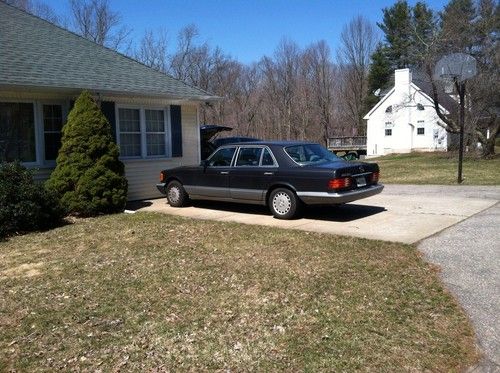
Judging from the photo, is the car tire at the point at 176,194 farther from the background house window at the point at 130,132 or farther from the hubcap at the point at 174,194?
the background house window at the point at 130,132

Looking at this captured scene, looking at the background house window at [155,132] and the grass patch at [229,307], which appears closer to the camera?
the grass patch at [229,307]

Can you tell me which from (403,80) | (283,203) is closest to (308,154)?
(283,203)

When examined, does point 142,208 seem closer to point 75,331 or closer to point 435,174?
point 75,331

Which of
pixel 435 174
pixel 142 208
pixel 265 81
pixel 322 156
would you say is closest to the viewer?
pixel 322 156

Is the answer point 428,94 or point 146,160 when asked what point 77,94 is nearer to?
point 146,160

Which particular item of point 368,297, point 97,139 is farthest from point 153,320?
point 97,139

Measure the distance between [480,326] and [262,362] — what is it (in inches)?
84.6

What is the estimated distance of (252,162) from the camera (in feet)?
33.8

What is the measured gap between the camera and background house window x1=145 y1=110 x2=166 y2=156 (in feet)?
44.3

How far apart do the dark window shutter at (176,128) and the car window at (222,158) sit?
321 centimetres

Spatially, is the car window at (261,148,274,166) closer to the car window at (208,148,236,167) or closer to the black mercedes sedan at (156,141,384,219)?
the black mercedes sedan at (156,141,384,219)

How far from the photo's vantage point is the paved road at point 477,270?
4520 millimetres

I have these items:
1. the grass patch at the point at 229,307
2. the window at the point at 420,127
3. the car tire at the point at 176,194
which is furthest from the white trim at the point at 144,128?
the window at the point at 420,127

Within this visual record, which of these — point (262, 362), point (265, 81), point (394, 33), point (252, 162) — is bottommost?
point (262, 362)
